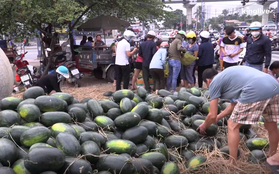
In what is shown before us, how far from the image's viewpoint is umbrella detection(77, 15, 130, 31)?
1186cm

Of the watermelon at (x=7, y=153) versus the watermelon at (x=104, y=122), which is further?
the watermelon at (x=104, y=122)

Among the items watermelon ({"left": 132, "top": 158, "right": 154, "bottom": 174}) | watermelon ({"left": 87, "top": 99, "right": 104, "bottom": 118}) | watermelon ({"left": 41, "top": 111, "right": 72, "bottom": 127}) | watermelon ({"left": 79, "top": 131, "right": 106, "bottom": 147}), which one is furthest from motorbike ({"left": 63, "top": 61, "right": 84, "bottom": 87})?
watermelon ({"left": 132, "top": 158, "right": 154, "bottom": 174})

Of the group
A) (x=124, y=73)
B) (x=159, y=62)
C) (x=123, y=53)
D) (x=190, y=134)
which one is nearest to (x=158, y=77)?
(x=159, y=62)

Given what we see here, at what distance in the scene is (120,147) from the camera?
3.24 meters

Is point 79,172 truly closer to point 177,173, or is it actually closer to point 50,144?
point 50,144

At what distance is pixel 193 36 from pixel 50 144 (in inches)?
264

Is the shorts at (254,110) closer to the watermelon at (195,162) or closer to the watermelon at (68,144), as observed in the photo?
the watermelon at (195,162)

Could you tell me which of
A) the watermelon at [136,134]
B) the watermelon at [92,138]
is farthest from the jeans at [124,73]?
the watermelon at [92,138]

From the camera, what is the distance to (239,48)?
8461 mm

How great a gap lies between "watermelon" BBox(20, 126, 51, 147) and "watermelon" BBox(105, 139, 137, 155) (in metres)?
0.70

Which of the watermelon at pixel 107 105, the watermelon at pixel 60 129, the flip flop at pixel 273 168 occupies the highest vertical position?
the watermelon at pixel 107 105

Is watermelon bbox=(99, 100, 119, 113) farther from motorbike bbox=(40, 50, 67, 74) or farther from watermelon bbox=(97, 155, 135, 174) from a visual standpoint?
motorbike bbox=(40, 50, 67, 74)

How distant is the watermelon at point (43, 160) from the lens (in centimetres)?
258

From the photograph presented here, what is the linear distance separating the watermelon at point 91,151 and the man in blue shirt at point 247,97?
1652 millimetres
